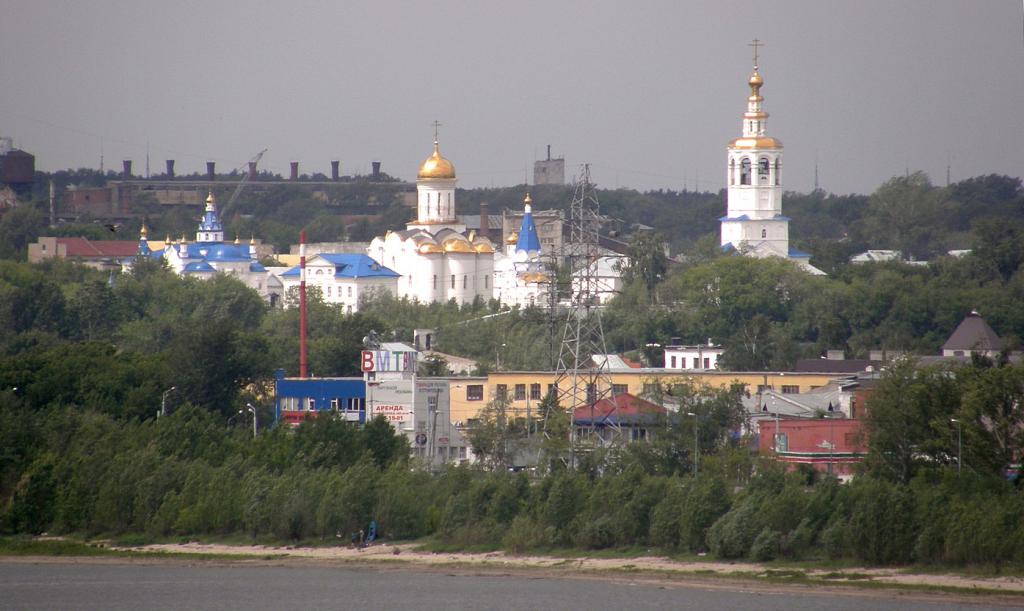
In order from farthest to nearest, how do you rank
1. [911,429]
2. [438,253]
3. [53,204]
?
[53,204], [438,253], [911,429]

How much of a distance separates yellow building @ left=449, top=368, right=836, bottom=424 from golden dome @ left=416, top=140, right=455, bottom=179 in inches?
1186

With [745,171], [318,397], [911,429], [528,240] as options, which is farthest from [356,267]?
[911,429]

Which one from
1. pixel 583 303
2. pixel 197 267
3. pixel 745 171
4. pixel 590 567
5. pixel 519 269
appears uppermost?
pixel 745 171

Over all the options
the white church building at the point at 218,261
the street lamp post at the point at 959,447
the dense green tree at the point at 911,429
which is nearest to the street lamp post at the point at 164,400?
the dense green tree at the point at 911,429

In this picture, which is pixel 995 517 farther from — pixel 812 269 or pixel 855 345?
pixel 812 269

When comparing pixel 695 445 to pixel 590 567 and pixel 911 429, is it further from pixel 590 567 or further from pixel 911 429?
pixel 590 567

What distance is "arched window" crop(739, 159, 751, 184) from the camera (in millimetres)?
70062

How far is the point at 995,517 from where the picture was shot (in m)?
24.7

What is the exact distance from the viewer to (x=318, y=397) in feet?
124

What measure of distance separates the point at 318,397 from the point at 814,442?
9.79m

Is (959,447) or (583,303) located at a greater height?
(583,303)

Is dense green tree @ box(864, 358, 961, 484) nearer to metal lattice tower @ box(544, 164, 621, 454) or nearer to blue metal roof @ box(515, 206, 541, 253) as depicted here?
metal lattice tower @ box(544, 164, 621, 454)

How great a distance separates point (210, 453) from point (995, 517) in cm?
1165

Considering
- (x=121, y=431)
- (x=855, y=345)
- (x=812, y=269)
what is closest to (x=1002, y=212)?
(x=812, y=269)
